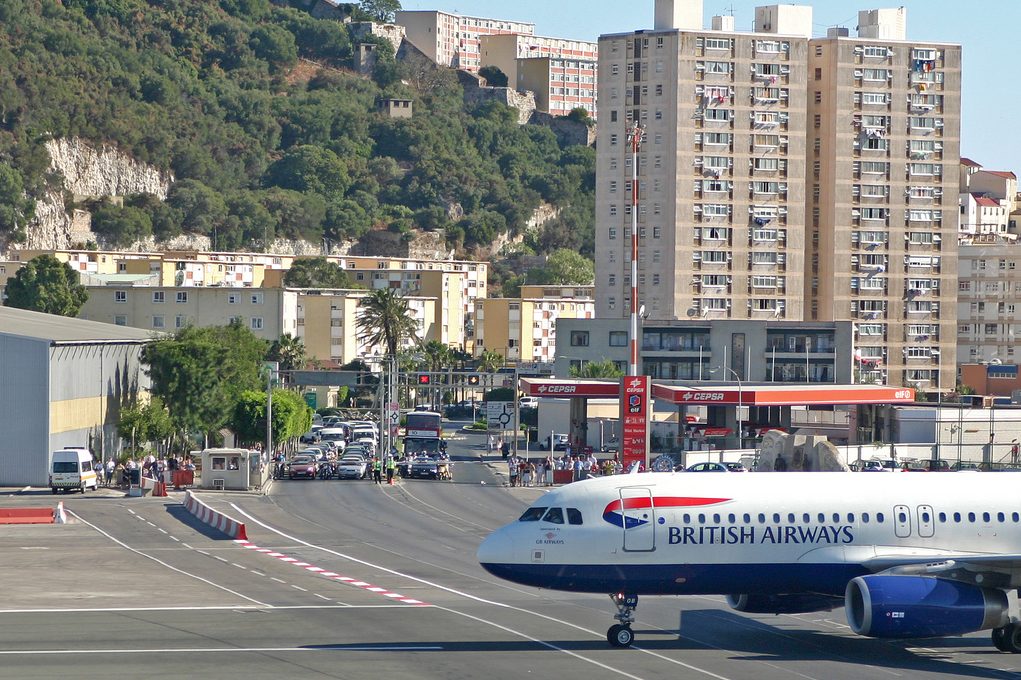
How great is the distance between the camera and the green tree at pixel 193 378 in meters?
92.8

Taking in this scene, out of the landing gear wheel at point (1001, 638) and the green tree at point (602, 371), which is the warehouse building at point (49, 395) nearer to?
the green tree at point (602, 371)

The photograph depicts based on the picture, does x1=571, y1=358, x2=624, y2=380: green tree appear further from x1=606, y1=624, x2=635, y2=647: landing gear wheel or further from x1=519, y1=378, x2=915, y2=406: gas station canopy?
x1=606, y1=624, x2=635, y2=647: landing gear wheel

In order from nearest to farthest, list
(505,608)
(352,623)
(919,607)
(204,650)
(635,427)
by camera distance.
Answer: (919,607), (204,650), (352,623), (505,608), (635,427)

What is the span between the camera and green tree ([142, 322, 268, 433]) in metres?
92.8

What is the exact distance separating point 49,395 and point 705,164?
86.6 metres

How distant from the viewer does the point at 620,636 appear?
34.0m

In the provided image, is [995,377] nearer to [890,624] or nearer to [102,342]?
[102,342]

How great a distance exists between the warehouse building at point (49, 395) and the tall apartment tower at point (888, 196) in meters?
86.3

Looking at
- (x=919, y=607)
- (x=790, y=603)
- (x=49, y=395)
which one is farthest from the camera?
(x=49, y=395)

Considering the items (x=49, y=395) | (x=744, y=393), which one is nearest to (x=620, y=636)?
(x=49, y=395)

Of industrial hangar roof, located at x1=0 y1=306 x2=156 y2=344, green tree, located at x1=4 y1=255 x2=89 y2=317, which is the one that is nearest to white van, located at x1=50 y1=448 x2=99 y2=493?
industrial hangar roof, located at x1=0 y1=306 x2=156 y2=344

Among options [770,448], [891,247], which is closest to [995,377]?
[891,247]

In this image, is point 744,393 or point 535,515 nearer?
point 535,515

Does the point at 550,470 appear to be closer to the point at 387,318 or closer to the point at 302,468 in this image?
the point at 302,468
